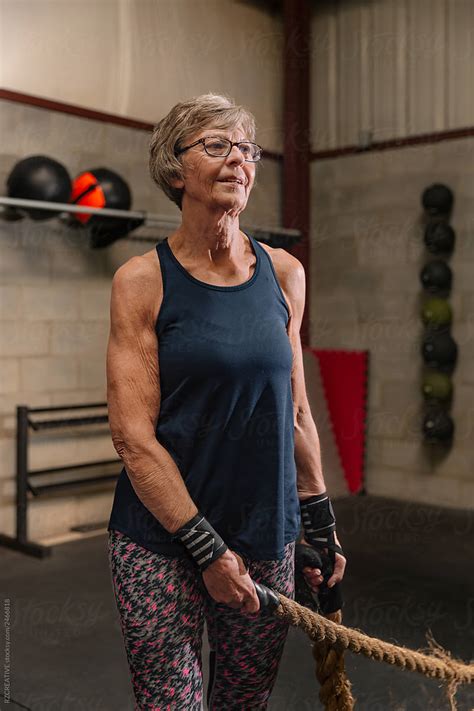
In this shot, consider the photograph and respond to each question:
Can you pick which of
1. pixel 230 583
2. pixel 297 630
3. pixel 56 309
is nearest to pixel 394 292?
pixel 56 309

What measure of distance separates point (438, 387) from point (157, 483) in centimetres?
415

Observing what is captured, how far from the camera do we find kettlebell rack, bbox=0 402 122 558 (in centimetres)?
409

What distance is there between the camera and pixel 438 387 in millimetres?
5152

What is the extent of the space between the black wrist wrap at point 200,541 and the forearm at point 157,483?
0.04ft

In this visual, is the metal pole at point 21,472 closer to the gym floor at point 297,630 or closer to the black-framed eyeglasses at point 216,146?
the gym floor at point 297,630

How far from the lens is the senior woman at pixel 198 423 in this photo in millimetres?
1275

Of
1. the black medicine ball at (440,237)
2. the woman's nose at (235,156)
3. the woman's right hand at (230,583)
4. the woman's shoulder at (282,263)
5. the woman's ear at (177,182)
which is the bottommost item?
the woman's right hand at (230,583)

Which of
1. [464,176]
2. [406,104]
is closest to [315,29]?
[406,104]

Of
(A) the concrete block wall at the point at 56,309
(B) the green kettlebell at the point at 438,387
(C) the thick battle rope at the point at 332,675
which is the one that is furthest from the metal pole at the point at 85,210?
(C) the thick battle rope at the point at 332,675

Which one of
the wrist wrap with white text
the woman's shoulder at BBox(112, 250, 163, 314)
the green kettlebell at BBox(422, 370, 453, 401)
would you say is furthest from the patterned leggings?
the green kettlebell at BBox(422, 370, 453, 401)

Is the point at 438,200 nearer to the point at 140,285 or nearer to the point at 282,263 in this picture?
the point at 282,263

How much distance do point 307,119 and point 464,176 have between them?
4.62 ft

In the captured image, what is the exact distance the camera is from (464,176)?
5.19m

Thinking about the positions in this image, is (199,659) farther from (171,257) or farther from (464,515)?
(464,515)
